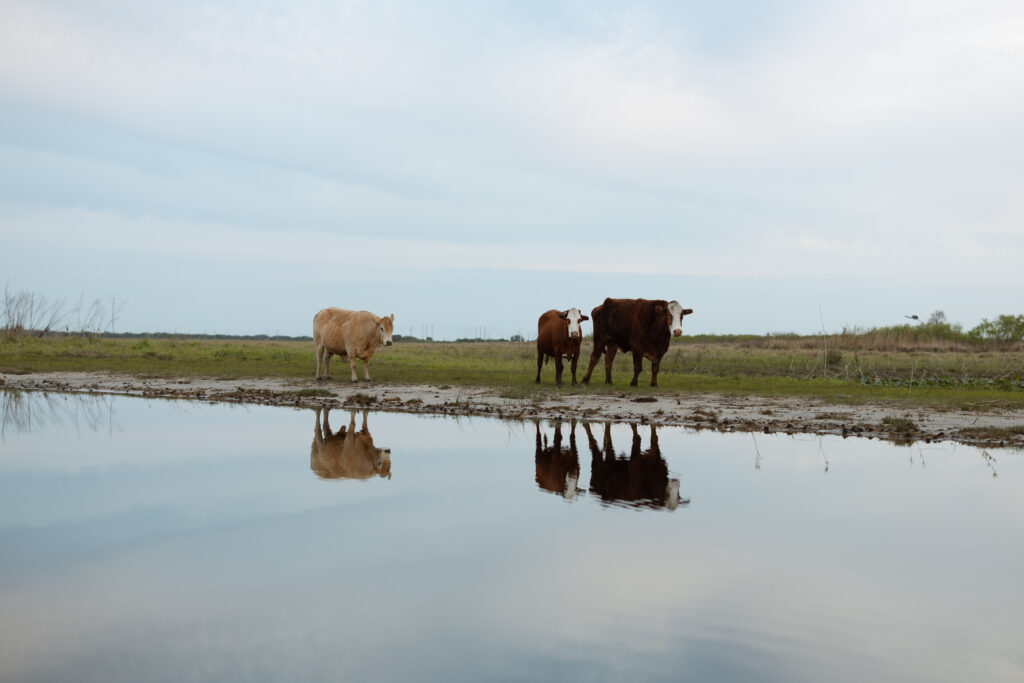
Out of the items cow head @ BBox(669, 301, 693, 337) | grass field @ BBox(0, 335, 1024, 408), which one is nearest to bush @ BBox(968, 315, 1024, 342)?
grass field @ BBox(0, 335, 1024, 408)

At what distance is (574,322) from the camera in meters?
19.0

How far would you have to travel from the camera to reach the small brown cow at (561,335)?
19.0 m

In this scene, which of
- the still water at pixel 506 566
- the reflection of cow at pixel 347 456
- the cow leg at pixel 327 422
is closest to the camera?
the still water at pixel 506 566

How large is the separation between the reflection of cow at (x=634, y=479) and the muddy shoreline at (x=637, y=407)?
3387 millimetres

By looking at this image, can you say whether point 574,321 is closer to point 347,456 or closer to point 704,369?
point 704,369

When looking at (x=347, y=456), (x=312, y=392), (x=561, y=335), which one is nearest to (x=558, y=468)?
(x=347, y=456)

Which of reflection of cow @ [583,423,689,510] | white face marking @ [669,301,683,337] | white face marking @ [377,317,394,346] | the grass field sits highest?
white face marking @ [669,301,683,337]

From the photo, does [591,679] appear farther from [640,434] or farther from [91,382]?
[91,382]

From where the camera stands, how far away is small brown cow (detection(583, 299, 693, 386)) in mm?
19766

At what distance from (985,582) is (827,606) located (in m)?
1.20

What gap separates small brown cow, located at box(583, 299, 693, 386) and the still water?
10215 millimetres

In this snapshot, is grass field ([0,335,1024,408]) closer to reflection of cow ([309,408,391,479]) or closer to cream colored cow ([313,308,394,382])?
cream colored cow ([313,308,394,382])

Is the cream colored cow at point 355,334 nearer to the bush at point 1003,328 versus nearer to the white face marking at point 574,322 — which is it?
the white face marking at point 574,322

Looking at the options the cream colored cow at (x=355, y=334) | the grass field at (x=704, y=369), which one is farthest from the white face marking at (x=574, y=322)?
the cream colored cow at (x=355, y=334)
